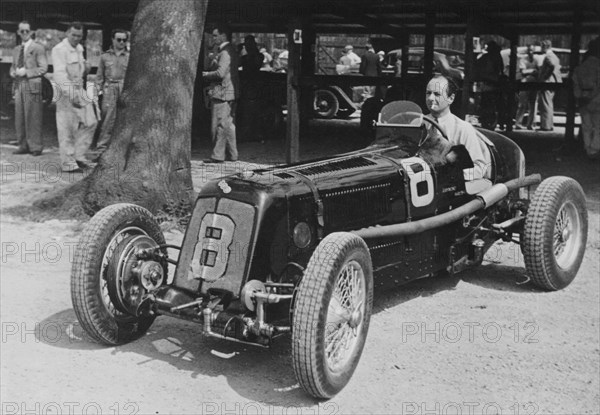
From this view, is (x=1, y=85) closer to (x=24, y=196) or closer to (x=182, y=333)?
(x=24, y=196)

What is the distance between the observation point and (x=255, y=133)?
17.0 metres

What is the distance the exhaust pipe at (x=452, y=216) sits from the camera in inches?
218

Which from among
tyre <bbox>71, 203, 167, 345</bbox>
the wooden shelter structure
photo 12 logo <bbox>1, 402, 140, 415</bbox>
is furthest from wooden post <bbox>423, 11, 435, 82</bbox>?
photo 12 logo <bbox>1, 402, 140, 415</bbox>

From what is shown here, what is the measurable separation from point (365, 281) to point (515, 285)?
2598 mm

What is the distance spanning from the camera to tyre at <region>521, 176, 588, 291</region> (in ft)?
22.1

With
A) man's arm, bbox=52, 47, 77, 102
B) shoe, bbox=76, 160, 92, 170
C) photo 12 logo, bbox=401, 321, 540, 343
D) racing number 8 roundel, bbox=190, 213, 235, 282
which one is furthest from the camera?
shoe, bbox=76, 160, 92, 170

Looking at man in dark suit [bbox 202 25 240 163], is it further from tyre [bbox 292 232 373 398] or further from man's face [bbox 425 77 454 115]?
tyre [bbox 292 232 373 398]

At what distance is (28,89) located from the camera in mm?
13727

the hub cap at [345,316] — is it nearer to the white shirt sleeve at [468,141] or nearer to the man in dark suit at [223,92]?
the white shirt sleeve at [468,141]

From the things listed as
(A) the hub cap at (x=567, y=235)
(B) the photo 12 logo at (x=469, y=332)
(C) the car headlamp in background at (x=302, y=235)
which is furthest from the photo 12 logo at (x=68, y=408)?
(A) the hub cap at (x=567, y=235)

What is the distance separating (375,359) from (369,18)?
12196 mm

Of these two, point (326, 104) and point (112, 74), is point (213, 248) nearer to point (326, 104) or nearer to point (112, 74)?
point (112, 74)

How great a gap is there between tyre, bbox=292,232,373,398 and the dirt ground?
18 centimetres

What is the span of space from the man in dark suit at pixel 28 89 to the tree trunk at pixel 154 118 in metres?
4.92
